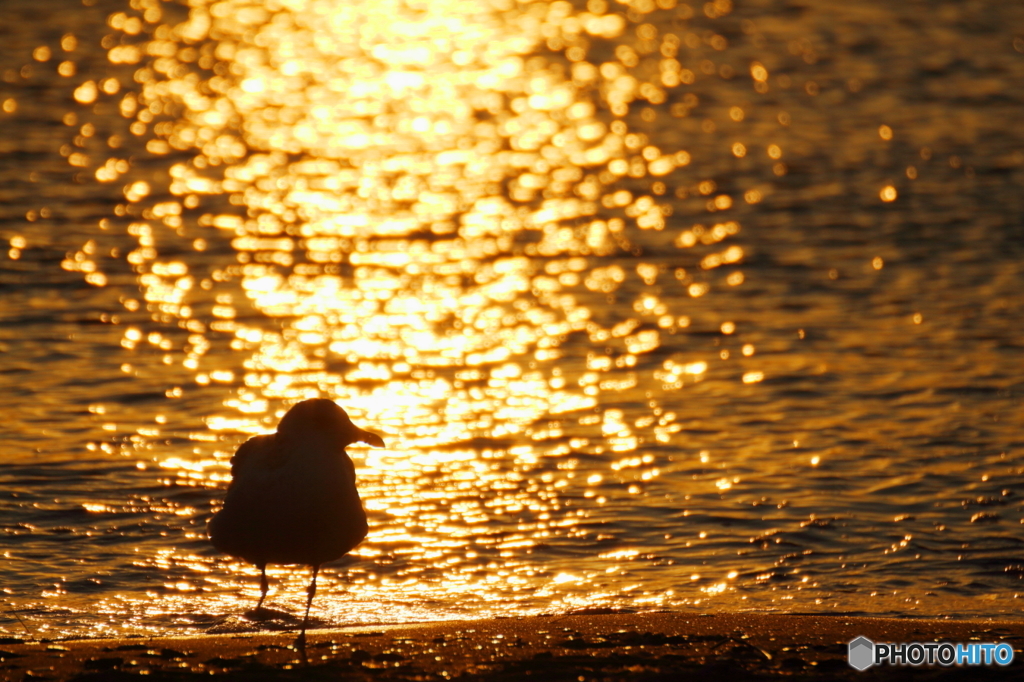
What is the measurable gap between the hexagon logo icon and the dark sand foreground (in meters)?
0.06

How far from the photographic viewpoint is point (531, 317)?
15836mm

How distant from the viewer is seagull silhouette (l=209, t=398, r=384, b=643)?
26.4 ft

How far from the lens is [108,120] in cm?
2464

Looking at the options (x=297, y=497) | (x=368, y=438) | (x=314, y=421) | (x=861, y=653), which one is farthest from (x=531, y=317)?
(x=861, y=653)

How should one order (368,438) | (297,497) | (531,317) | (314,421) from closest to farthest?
(297,497), (314,421), (368,438), (531,317)

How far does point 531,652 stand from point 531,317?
8.36m

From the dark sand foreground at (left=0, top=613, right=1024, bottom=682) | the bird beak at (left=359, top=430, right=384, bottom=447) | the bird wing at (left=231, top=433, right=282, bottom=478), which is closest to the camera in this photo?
the dark sand foreground at (left=0, top=613, right=1024, bottom=682)

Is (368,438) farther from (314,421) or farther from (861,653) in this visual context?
(861,653)

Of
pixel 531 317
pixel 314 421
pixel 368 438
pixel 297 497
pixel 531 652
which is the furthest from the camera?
pixel 531 317

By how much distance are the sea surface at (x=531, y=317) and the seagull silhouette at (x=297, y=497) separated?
811 millimetres

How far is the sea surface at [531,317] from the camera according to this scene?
10039 mm

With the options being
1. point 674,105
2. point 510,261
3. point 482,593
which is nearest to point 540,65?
point 674,105

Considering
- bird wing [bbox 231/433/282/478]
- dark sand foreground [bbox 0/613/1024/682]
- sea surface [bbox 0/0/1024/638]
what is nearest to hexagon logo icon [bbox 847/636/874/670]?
dark sand foreground [bbox 0/613/1024/682]

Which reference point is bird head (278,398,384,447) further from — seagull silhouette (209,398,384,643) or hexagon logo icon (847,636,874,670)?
hexagon logo icon (847,636,874,670)
